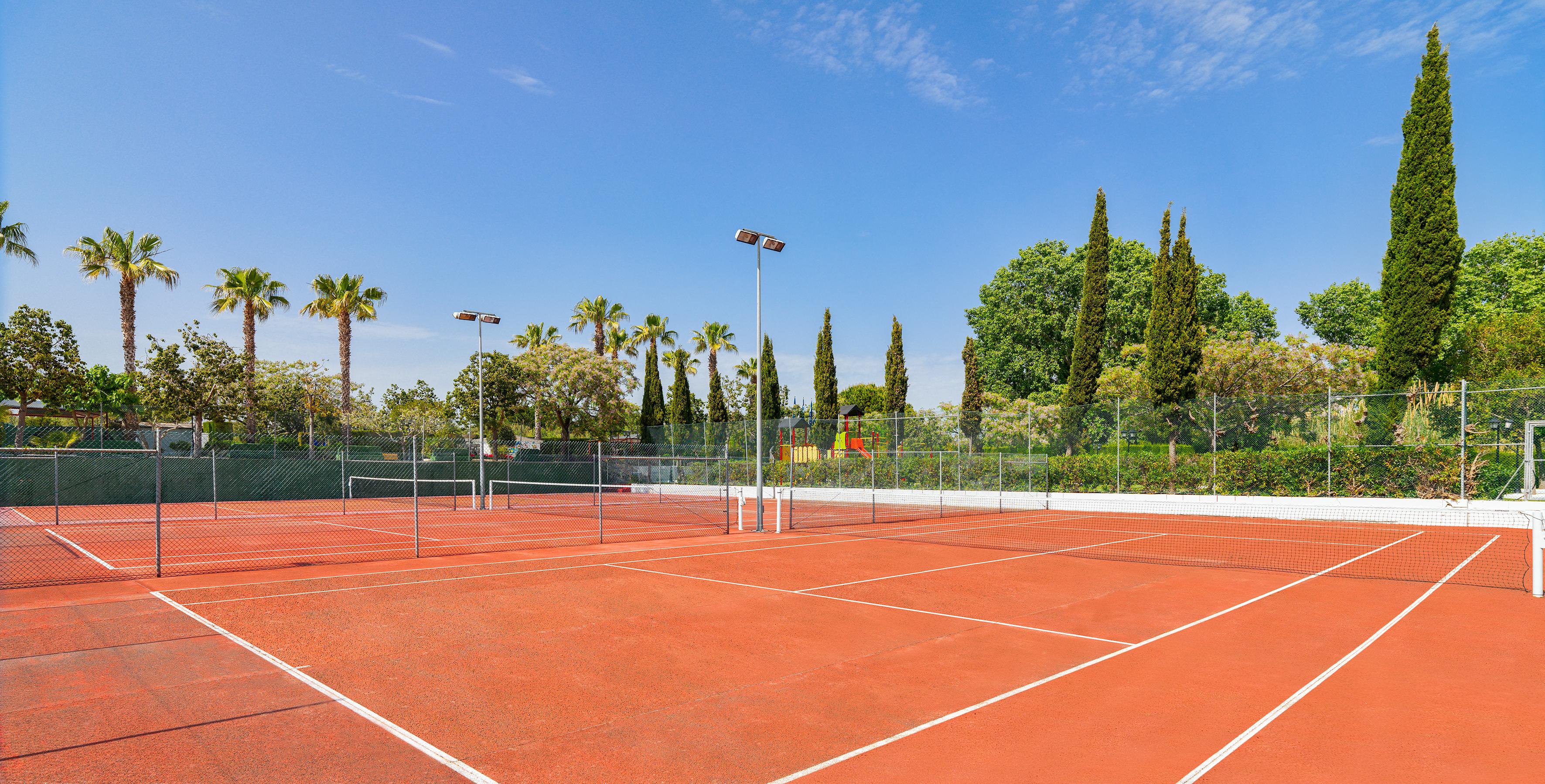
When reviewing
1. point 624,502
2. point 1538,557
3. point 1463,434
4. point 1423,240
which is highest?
point 1423,240

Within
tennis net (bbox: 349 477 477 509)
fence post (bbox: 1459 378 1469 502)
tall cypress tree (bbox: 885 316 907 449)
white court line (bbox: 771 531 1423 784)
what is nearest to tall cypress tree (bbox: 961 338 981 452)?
tall cypress tree (bbox: 885 316 907 449)

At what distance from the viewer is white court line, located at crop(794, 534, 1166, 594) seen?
11.8 meters

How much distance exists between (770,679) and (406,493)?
113ft

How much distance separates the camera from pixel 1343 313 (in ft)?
190

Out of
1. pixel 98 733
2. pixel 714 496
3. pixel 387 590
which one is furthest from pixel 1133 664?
pixel 714 496

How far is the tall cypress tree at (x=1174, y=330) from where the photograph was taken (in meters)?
30.7

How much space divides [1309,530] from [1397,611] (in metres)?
12.7

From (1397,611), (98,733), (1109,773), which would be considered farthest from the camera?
(1397,611)

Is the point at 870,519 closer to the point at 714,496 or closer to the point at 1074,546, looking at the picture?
the point at 1074,546

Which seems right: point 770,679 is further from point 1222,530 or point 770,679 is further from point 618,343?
point 618,343

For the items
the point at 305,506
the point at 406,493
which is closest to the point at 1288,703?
the point at 305,506

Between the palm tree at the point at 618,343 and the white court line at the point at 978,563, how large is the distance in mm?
43938

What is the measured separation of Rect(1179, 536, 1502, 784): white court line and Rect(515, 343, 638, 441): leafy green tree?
43134mm

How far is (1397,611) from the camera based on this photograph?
32.3ft
